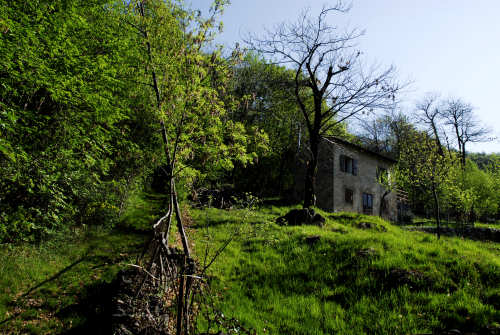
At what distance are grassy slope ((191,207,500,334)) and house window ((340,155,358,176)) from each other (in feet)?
55.5

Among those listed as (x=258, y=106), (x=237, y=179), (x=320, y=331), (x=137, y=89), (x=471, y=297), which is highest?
(x=258, y=106)

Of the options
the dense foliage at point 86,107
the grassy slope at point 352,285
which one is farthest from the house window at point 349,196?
the dense foliage at point 86,107

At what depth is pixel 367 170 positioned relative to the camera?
2959 cm

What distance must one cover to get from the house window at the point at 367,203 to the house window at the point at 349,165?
2916 mm

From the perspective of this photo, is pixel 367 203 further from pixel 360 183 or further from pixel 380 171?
pixel 380 171

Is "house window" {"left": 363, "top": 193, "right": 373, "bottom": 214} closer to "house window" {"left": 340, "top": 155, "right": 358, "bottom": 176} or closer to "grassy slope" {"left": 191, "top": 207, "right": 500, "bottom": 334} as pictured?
"house window" {"left": 340, "top": 155, "right": 358, "bottom": 176}

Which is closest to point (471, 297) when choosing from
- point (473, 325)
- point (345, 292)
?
point (473, 325)

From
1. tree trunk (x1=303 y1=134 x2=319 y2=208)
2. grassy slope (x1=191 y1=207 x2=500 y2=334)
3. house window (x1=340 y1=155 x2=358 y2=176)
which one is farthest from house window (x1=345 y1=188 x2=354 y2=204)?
grassy slope (x1=191 y1=207 x2=500 y2=334)

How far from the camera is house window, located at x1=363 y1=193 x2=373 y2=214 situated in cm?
2895

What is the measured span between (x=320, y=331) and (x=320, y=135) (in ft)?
49.8

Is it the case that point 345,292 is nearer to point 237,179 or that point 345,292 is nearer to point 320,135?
point 320,135

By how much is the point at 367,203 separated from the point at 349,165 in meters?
4.63

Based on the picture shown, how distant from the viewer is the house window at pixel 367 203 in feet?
95.0

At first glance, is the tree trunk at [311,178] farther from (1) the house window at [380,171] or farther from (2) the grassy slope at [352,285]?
(1) the house window at [380,171]
